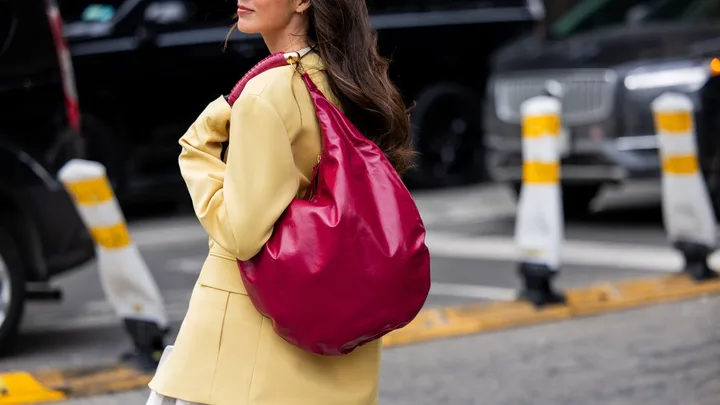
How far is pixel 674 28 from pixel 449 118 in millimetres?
2819

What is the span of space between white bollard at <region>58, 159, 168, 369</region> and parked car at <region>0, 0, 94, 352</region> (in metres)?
0.47

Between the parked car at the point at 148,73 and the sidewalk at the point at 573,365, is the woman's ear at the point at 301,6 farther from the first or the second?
the parked car at the point at 148,73

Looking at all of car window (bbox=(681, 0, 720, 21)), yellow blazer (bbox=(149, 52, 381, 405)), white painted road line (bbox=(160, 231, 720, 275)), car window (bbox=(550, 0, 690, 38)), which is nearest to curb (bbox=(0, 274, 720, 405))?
white painted road line (bbox=(160, 231, 720, 275))

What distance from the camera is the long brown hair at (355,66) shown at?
2.52m

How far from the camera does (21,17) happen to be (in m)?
6.02

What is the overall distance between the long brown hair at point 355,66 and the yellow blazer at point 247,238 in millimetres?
33

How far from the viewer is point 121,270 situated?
5508 mm

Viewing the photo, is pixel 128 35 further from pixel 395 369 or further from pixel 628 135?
pixel 395 369

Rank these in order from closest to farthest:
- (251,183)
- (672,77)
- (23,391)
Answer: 1. (251,183)
2. (23,391)
3. (672,77)

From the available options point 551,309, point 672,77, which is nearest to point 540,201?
point 551,309

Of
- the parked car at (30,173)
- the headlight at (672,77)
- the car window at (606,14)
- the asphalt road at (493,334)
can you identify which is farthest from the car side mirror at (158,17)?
the parked car at (30,173)

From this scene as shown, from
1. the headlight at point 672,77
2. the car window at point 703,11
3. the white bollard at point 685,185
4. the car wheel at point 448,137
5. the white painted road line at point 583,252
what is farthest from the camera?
the car wheel at point 448,137

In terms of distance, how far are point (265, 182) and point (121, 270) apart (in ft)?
10.9

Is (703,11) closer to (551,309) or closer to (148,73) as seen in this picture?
(551,309)
